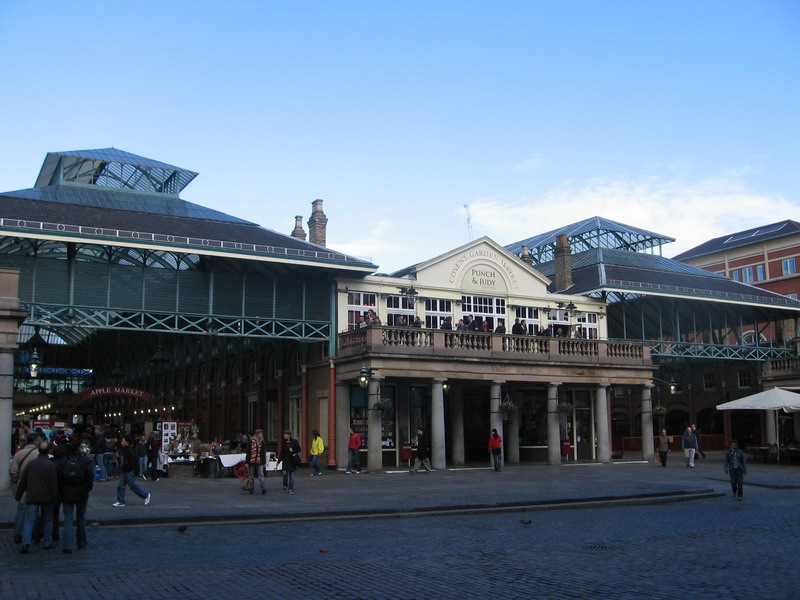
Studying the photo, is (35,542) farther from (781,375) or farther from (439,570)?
(781,375)

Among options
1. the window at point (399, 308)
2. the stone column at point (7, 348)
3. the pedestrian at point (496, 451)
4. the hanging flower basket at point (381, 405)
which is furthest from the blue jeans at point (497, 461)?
the stone column at point (7, 348)

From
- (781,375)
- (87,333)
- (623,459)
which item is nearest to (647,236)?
(781,375)

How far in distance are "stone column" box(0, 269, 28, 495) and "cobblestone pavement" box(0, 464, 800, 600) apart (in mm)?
6698

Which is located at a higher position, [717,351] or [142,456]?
[717,351]

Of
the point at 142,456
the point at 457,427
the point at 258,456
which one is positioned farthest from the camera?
the point at 457,427

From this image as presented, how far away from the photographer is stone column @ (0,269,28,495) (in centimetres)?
2128

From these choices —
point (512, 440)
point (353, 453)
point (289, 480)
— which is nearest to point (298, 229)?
point (512, 440)

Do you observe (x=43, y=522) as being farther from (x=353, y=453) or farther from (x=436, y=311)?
(x=436, y=311)

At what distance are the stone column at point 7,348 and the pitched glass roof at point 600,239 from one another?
3892 cm

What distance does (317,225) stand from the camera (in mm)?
41969

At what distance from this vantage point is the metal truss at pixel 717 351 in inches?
1719

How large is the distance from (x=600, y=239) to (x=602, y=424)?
23240 millimetres

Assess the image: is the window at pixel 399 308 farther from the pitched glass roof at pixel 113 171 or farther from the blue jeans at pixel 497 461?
the pitched glass roof at pixel 113 171

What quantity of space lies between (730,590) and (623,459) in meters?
30.2
